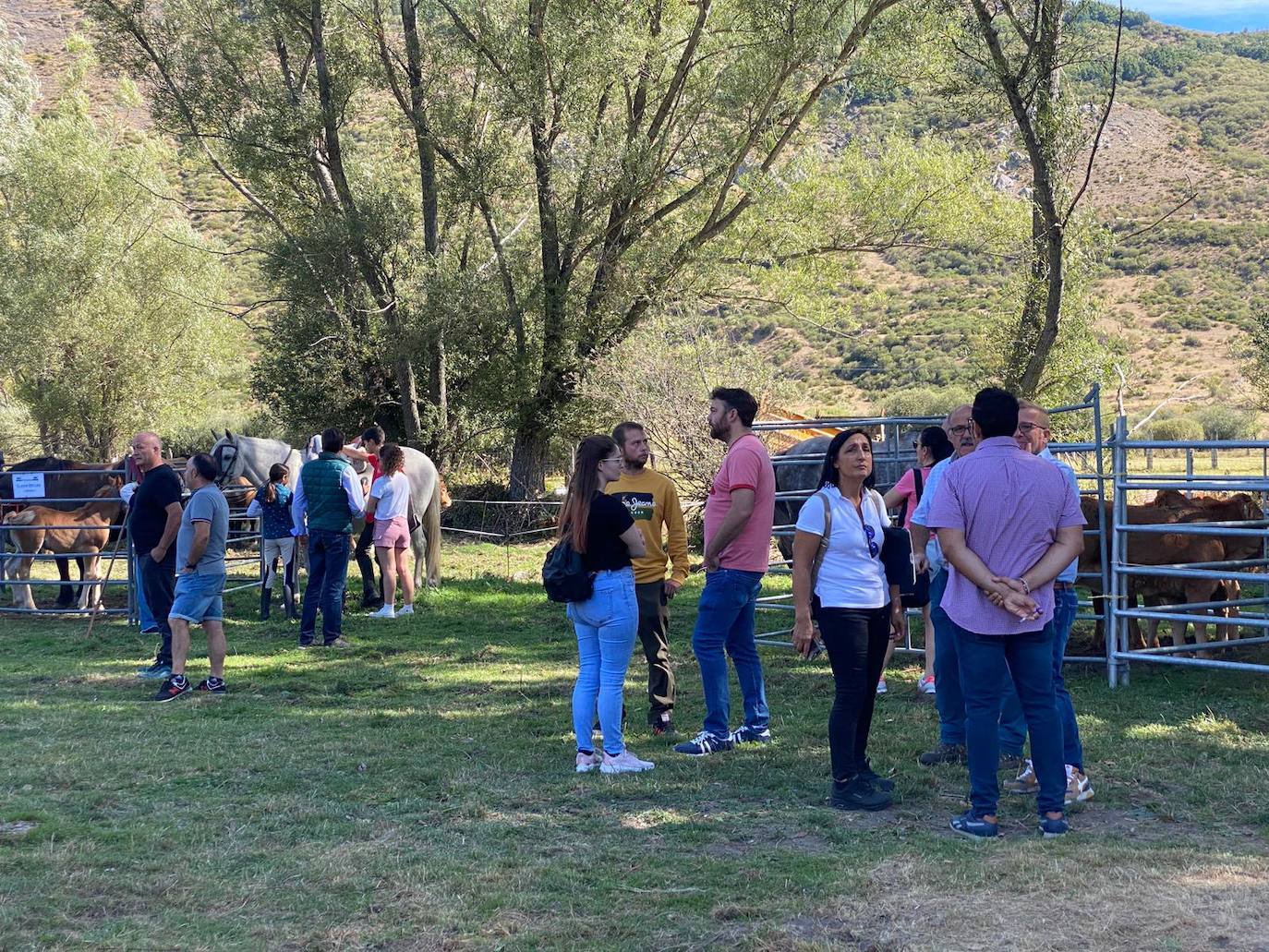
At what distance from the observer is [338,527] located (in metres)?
9.87

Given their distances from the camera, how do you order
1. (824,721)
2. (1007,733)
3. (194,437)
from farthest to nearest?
A: (194,437)
(824,721)
(1007,733)

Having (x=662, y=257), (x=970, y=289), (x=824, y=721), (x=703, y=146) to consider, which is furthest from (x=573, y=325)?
(x=970, y=289)

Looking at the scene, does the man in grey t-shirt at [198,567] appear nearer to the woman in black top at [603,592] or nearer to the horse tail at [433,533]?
the woman in black top at [603,592]

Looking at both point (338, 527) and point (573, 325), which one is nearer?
point (338, 527)

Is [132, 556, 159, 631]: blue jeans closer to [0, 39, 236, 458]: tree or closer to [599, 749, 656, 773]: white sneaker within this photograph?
[599, 749, 656, 773]: white sneaker

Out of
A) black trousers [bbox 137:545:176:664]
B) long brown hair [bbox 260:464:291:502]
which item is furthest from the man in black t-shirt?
long brown hair [bbox 260:464:291:502]

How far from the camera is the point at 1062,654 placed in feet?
17.9

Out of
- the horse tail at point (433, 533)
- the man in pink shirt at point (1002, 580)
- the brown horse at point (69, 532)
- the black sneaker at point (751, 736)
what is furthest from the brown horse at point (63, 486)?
the man in pink shirt at point (1002, 580)

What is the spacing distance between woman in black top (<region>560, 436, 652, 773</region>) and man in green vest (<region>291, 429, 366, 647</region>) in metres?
4.33

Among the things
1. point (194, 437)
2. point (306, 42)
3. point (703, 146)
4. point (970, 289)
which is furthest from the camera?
point (970, 289)

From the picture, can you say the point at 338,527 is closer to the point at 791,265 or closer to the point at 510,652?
the point at 510,652

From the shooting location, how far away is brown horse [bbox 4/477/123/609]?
487 inches

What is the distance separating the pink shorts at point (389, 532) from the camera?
10984mm

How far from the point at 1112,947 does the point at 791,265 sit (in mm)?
17182
